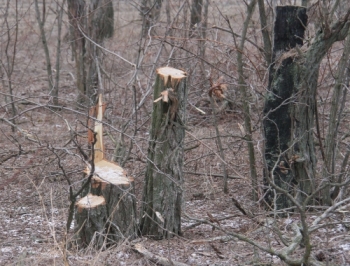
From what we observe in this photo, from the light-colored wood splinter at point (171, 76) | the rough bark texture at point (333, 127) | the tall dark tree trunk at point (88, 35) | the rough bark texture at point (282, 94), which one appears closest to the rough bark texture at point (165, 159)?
the light-colored wood splinter at point (171, 76)

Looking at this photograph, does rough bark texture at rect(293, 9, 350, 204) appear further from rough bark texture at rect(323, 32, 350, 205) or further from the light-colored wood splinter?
the light-colored wood splinter

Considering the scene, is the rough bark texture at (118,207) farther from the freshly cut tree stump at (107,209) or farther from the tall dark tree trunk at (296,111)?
the tall dark tree trunk at (296,111)

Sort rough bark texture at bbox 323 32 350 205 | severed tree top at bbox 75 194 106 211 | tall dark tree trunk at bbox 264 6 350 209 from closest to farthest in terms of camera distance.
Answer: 1. severed tree top at bbox 75 194 106 211
2. tall dark tree trunk at bbox 264 6 350 209
3. rough bark texture at bbox 323 32 350 205

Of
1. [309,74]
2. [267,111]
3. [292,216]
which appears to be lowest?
[292,216]

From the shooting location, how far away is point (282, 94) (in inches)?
246

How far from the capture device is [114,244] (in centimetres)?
540

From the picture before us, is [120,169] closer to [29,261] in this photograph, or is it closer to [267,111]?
[29,261]

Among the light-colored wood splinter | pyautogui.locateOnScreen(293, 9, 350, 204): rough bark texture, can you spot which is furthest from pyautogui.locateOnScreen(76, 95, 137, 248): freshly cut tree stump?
pyautogui.locateOnScreen(293, 9, 350, 204): rough bark texture

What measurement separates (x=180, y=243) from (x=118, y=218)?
23.9 inches

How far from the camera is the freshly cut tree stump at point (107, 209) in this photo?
5.36m

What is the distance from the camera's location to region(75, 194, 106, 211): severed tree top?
17.4 ft

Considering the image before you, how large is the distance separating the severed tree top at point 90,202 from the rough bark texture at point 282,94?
1730 mm

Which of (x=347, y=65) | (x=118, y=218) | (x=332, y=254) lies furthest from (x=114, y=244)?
(x=347, y=65)

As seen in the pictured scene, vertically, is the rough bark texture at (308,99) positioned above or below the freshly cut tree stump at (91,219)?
above
